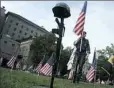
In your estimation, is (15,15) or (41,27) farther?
(41,27)

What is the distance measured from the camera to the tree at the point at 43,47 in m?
70.1

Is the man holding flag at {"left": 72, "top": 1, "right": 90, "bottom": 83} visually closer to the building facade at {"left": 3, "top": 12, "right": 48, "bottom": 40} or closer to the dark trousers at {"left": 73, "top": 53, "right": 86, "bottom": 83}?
the dark trousers at {"left": 73, "top": 53, "right": 86, "bottom": 83}

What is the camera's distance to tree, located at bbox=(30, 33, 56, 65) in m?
70.1

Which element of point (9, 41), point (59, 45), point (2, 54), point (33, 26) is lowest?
point (59, 45)

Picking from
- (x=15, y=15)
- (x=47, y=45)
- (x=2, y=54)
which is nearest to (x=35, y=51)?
(x=47, y=45)

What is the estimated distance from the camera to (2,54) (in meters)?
85.3

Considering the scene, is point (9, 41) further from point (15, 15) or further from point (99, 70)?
point (99, 70)

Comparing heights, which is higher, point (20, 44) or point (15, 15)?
point (15, 15)

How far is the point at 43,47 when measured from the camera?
71.0 metres

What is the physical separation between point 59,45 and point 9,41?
85.3 meters

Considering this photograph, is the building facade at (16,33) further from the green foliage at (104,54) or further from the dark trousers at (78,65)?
the dark trousers at (78,65)

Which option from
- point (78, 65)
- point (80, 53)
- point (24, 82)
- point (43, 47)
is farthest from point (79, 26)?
point (43, 47)

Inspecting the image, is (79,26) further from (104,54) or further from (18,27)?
(18,27)

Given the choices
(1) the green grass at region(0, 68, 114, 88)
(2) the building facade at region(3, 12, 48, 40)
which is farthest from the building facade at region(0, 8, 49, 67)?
(1) the green grass at region(0, 68, 114, 88)
